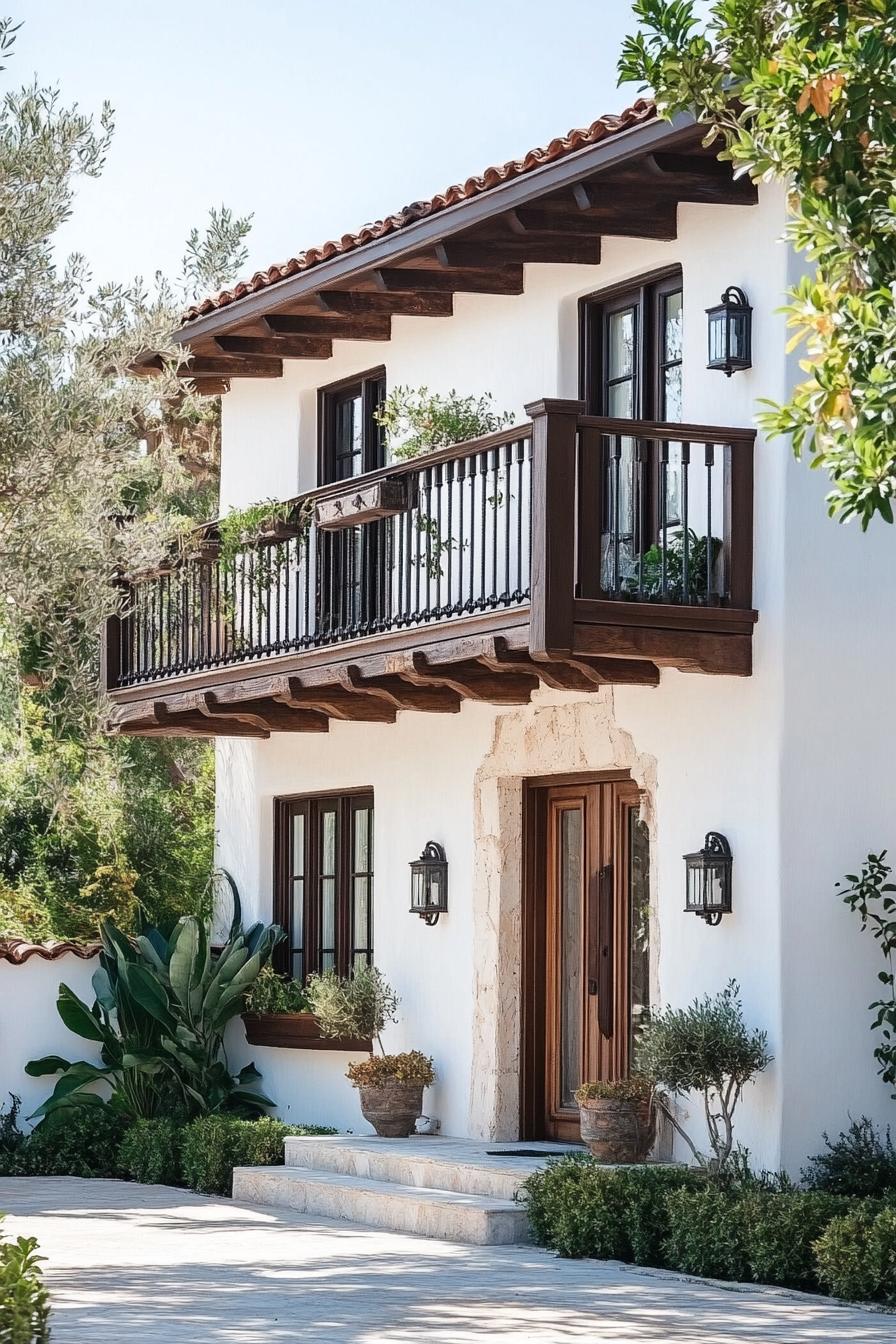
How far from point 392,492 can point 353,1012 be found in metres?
3.82

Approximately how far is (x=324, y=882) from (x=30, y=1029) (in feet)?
8.38

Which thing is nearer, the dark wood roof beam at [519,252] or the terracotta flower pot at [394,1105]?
the dark wood roof beam at [519,252]

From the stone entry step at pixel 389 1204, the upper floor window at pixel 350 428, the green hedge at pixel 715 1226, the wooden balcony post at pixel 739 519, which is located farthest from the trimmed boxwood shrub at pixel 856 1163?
the upper floor window at pixel 350 428

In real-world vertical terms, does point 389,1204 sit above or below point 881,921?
below

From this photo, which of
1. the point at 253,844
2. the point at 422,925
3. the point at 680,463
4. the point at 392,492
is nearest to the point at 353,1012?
the point at 422,925

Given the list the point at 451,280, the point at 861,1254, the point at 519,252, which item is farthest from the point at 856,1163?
the point at 451,280

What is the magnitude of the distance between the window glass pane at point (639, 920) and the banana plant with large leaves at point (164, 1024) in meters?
3.90

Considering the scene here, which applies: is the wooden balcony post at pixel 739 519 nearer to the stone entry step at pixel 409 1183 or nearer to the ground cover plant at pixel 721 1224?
the ground cover plant at pixel 721 1224

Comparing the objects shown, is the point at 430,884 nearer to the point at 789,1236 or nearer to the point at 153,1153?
the point at 153,1153

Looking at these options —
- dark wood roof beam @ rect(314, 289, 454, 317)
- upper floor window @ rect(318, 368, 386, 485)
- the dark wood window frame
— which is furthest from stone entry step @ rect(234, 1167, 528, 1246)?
dark wood roof beam @ rect(314, 289, 454, 317)

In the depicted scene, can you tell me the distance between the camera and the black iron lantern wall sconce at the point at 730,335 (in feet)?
39.3

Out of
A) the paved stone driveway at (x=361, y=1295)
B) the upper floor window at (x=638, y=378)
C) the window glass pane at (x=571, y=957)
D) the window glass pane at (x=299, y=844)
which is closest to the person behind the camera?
the paved stone driveway at (x=361, y=1295)

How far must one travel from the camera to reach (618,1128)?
12031 mm

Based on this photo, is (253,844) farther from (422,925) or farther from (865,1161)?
(865,1161)
